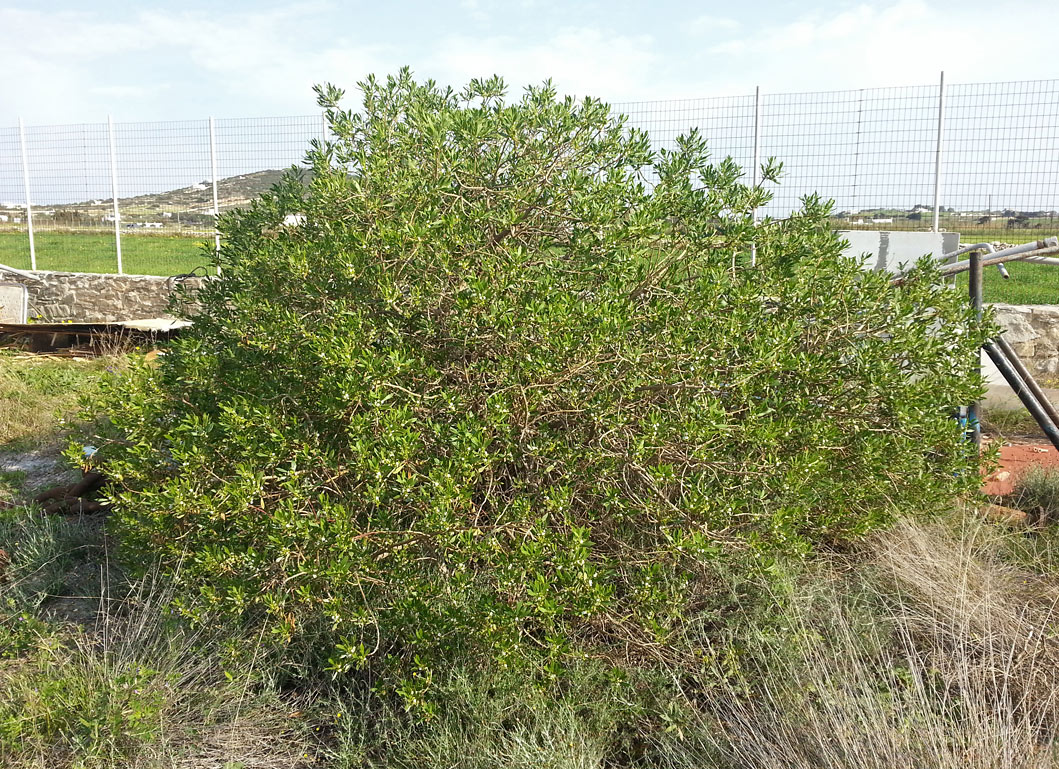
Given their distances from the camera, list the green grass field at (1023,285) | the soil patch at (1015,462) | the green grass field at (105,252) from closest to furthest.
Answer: the soil patch at (1015,462) < the green grass field at (1023,285) < the green grass field at (105,252)

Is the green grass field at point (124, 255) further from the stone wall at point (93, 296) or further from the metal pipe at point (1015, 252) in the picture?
the metal pipe at point (1015, 252)

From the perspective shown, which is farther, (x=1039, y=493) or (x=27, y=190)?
(x=27, y=190)

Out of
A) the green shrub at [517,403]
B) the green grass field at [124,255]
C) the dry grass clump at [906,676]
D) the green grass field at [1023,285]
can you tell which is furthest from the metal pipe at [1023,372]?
the green grass field at [124,255]

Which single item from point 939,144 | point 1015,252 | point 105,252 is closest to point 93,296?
point 105,252

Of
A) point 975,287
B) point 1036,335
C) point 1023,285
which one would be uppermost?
point 975,287

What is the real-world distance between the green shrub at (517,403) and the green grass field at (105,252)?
10.2 meters

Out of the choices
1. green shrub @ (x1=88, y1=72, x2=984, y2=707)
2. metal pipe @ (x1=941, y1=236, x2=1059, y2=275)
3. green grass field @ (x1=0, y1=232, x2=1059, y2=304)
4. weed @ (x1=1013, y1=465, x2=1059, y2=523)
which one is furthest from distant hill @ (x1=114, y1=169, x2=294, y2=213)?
weed @ (x1=1013, y1=465, x2=1059, y2=523)

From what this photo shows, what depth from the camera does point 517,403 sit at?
9.61 ft

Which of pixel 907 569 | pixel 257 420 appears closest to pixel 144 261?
pixel 257 420

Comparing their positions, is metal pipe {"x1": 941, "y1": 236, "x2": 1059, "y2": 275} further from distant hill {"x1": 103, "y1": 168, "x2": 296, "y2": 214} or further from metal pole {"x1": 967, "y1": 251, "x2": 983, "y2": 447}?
distant hill {"x1": 103, "y1": 168, "x2": 296, "y2": 214}

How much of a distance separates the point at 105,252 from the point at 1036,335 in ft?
40.1

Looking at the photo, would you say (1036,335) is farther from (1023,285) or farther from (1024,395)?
(1024,395)

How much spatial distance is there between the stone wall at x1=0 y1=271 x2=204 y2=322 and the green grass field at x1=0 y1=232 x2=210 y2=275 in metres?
0.43

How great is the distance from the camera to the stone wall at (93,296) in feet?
40.9
